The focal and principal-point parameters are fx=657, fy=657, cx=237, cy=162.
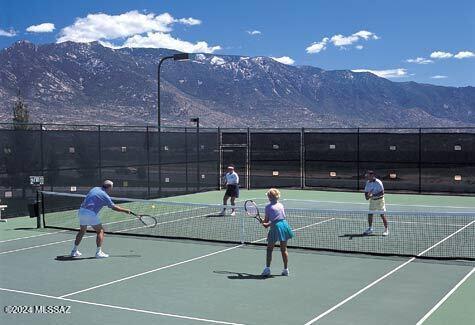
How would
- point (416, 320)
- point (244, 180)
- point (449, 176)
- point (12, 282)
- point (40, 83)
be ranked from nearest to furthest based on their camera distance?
1. point (416, 320)
2. point (12, 282)
3. point (449, 176)
4. point (244, 180)
5. point (40, 83)

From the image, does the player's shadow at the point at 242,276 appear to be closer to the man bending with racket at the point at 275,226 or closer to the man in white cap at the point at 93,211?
the man bending with racket at the point at 275,226

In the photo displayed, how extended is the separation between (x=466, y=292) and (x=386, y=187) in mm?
19877

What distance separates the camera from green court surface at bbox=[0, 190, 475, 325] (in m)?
9.28

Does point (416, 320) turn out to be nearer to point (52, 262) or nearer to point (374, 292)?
point (374, 292)

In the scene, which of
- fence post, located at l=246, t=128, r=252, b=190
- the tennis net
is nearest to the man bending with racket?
the tennis net

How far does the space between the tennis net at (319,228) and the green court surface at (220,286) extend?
974mm

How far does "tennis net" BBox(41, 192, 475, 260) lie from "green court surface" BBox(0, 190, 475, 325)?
97cm

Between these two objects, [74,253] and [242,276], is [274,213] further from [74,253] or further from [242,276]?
[74,253]

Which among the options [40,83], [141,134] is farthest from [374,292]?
[40,83]

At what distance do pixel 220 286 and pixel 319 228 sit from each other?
709 centimetres

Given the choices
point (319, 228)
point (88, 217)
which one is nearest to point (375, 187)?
point (319, 228)

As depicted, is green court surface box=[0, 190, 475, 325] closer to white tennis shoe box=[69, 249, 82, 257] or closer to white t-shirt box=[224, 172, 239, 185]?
white tennis shoe box=[69, 249, 82, 257]

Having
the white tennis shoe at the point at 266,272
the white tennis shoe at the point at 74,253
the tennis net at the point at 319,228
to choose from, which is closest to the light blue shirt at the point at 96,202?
the white tennis shoe at the point at 74,253

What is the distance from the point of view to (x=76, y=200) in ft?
76.3
